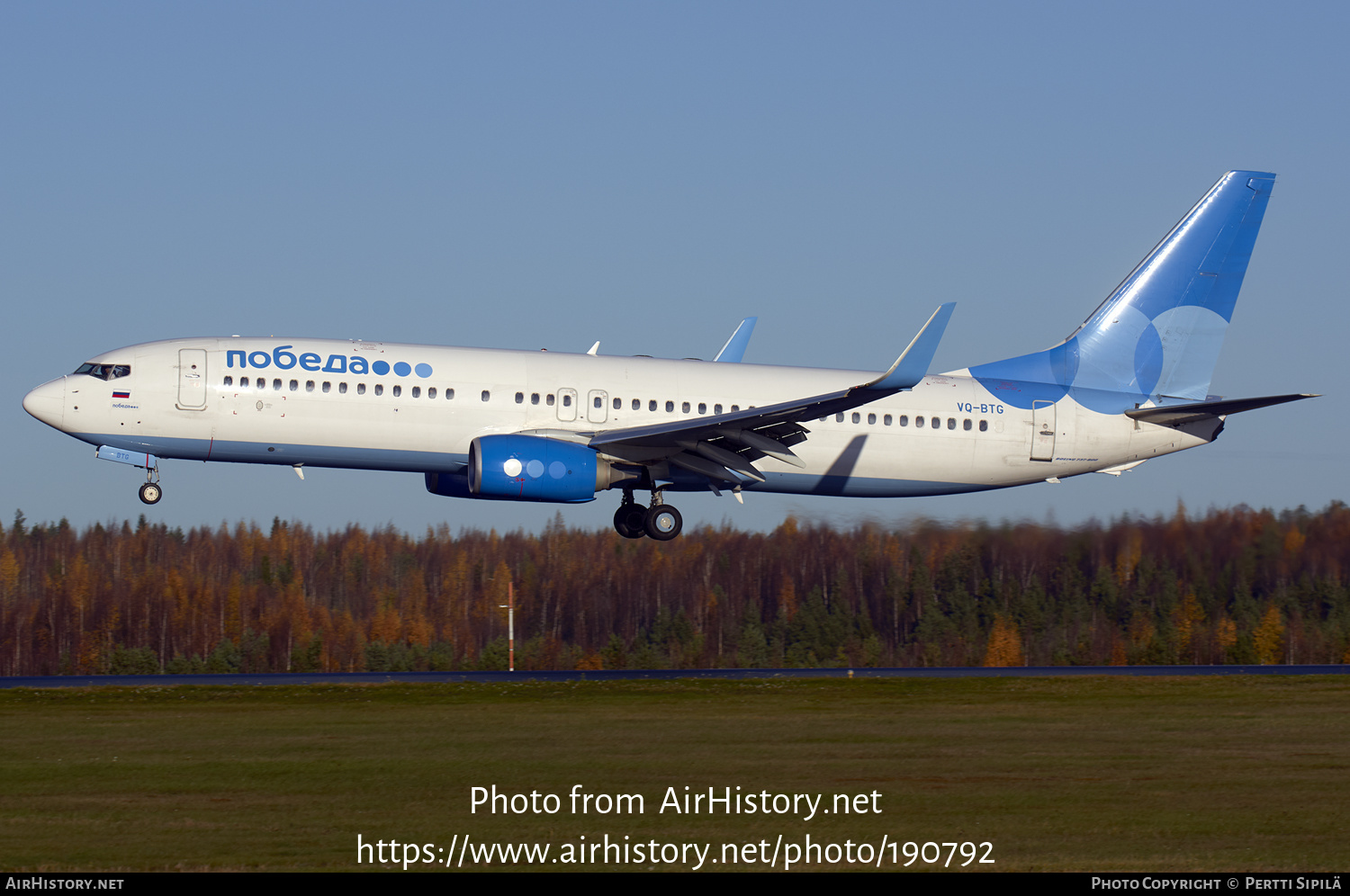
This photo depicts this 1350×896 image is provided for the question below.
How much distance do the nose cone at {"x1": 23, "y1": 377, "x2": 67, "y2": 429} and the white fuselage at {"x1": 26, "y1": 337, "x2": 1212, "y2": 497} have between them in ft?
0.09

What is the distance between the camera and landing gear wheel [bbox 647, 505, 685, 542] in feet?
117

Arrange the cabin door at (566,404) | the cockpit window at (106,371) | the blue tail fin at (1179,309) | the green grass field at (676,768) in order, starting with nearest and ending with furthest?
the green grass field at (676,768) → the cockpit window at (106,371) → the cabin door at (566,404) → the blue tail fin at (1179,309)

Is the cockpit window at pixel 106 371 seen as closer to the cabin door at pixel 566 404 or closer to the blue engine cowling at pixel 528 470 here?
the blue engine cowling at pixel 528 470

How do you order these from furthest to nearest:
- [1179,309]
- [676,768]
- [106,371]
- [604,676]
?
[1179,309] → [604,676] → [106,371] → [676,768]

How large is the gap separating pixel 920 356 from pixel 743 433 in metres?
5.41

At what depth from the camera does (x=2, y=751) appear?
80.7ft

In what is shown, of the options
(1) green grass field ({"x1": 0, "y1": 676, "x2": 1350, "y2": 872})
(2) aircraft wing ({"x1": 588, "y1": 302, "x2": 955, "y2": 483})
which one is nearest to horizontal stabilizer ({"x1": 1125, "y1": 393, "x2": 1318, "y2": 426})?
(1) green grass field ({"x1": 0, "y1": 676, "x2": 1350, "y2": 872})

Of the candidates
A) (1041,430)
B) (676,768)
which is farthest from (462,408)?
(1041,430)

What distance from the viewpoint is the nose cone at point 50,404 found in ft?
107

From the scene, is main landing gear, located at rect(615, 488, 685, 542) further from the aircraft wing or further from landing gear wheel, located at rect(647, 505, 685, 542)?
the aircraft wing

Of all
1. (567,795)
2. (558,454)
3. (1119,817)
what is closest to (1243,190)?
(558,454)

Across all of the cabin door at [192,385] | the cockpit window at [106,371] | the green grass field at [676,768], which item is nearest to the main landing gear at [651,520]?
the green grass field at [676,768]

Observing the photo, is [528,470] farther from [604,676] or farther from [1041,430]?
[1041,430]

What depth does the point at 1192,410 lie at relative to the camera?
3641cm
